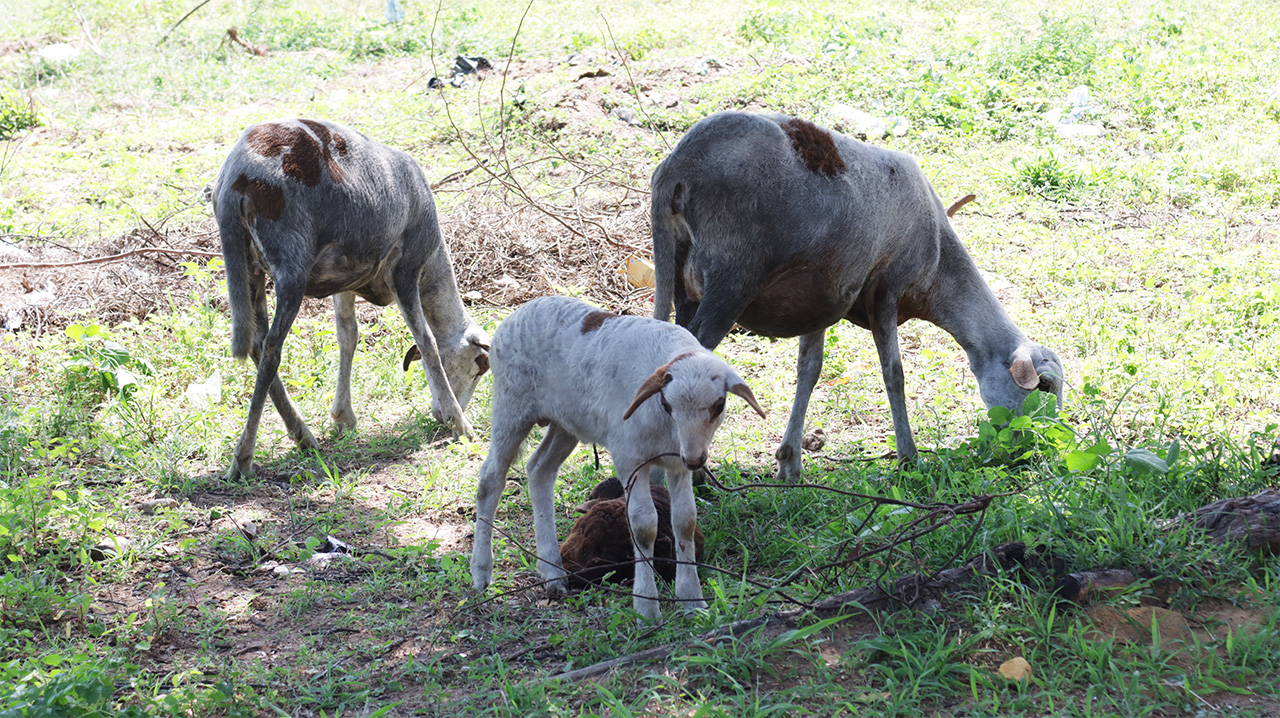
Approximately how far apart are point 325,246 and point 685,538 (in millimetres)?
3088

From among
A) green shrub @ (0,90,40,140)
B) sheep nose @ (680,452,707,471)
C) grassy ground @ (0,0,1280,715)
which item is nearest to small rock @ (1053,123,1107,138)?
grassy ground @ (0,0,1280,715)

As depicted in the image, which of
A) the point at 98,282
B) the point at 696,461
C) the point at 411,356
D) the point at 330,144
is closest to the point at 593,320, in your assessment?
the point at 696,461

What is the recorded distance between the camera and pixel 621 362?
12.6 feet

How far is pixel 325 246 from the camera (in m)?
5.80

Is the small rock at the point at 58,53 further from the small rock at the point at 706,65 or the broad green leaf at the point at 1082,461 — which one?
the broad green leaf at the point at 1082,461

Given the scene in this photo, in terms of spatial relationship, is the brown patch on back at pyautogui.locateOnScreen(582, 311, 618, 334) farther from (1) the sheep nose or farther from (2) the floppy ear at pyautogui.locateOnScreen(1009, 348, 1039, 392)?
(2) the floppy ear at pyautogui.locateOnScreen(1009, 348, 1039, 392)

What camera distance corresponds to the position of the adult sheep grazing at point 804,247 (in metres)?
4.96

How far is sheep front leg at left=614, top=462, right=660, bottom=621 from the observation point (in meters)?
3.84

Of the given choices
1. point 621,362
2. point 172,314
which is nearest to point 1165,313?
point 621,362

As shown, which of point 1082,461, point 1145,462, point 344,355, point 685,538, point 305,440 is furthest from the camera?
point 344,355

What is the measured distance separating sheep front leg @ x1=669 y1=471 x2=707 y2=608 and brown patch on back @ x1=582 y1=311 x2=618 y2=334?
2.32ft

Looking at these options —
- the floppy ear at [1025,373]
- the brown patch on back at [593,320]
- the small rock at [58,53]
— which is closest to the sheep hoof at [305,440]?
the brown patch on back at [593,320]

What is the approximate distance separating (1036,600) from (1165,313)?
476cm

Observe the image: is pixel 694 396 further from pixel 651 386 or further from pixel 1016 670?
pixel 1016 670
